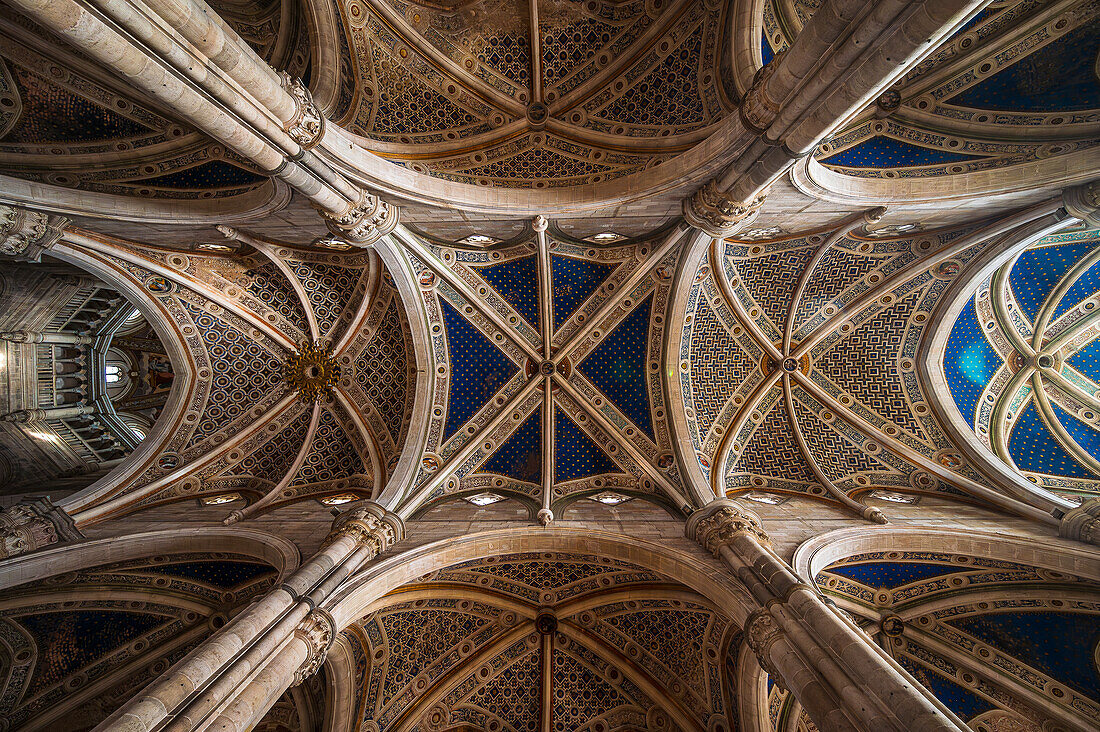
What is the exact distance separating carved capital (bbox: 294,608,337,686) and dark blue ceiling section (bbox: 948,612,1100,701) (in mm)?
10806

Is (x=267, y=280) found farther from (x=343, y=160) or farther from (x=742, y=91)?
(x=742, y=91)

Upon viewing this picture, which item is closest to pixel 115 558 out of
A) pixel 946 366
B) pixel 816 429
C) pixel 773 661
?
pixel 773 661

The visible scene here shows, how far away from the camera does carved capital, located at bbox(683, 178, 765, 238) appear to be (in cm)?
805

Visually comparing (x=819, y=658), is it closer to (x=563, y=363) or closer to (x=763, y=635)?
(x=763, y=635)

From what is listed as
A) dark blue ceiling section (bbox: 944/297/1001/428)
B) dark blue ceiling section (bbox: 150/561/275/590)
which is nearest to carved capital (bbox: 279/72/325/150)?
dark blue ceiling section (bbox: 150/561/275/590)

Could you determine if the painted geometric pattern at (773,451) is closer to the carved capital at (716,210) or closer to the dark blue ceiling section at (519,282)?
the carved capital at (716,210)

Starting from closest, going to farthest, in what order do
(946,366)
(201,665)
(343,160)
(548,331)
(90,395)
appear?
(201,665) → (343,160) → (946,366) → (548,331) → (90,395)

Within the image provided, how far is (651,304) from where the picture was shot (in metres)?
11.5

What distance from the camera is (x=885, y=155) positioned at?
Answer: 870cm

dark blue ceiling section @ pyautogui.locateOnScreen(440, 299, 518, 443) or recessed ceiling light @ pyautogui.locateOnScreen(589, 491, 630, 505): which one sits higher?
dark blue ceiling section @ pyautogui.locateOnScreen(440, 299, 518, 443)

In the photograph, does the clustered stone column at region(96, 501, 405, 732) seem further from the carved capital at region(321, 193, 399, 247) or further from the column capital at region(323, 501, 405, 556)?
the carved capital at region(321, 193, 399, 247)

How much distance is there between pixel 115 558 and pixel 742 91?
13854mm

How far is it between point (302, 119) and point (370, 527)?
671cm

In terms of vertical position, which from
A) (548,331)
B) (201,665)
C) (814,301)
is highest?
(814,301)
